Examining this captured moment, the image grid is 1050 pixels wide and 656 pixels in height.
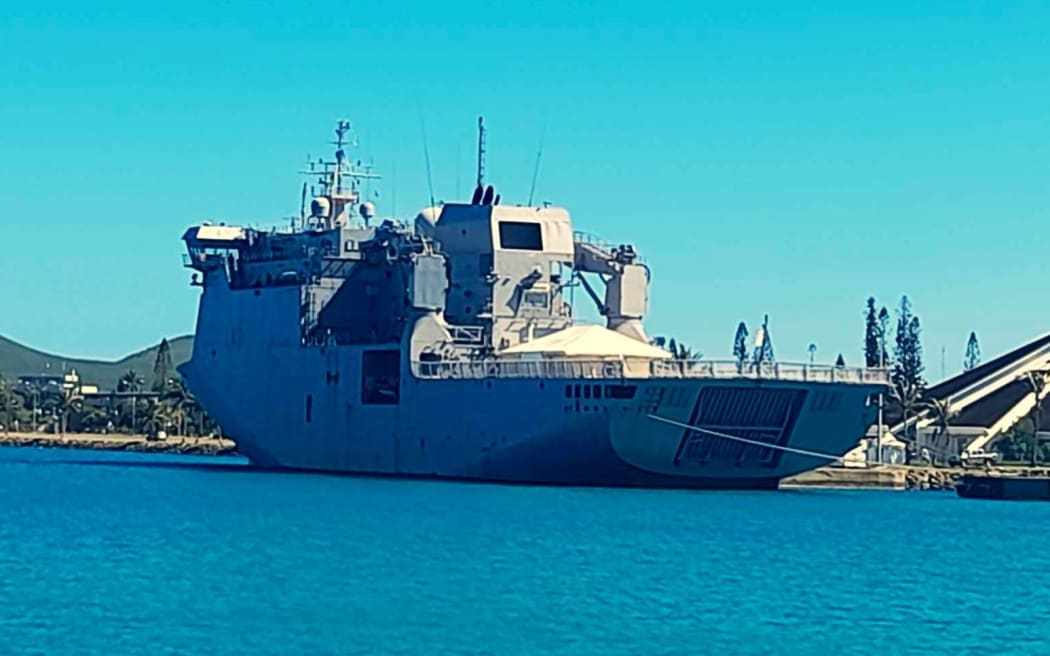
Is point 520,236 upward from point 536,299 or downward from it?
upward

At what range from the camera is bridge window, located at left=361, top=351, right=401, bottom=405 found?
74.4 m

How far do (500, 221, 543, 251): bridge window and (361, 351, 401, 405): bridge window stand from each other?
18.7 feet

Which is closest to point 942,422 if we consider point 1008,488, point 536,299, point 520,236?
point 1008,488

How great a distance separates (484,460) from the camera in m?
69.5

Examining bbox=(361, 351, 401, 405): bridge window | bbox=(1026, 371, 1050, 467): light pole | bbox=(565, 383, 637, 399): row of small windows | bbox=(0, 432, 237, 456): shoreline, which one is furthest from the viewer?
bbox=(0, 432, 237, 456): shoreline

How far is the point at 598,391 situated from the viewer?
63625 mm

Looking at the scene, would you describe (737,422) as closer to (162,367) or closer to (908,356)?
(908,356)

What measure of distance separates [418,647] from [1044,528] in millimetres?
34497

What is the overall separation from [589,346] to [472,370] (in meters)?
4.03

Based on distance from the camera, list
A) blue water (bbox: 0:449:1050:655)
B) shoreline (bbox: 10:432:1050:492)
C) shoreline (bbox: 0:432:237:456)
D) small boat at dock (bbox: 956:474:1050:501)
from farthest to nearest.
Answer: shoreline (bbox: 0:432:237:456) < shoreline (bbox: 10:432:1050:492) < small boat at dock (bbox: 956:474:1050:501) < blue water (bbox: 0:449:1050:655)

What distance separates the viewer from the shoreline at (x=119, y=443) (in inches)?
5032

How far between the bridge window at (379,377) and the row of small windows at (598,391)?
11.3m

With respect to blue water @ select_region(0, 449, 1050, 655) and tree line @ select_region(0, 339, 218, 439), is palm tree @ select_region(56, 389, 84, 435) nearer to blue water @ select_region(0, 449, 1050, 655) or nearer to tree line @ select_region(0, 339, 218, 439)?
tree line @ select_region(0, 339, 218, 439)

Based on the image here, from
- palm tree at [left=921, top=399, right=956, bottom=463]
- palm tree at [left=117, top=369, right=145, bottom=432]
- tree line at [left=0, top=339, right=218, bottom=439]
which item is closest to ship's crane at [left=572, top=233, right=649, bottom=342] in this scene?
palm tree at [left=921, top=399, right=956, bottom=463]
